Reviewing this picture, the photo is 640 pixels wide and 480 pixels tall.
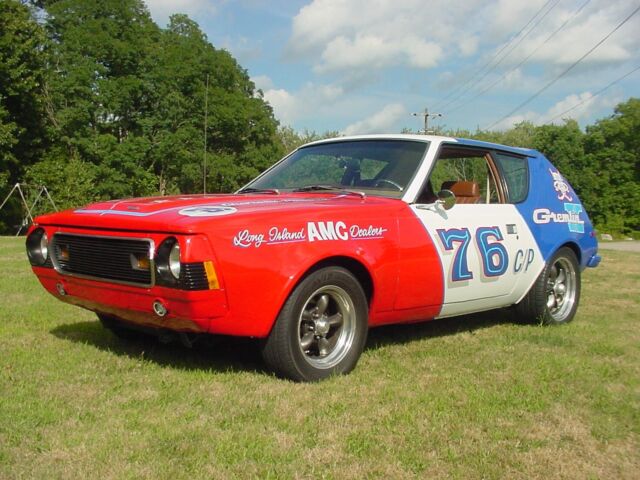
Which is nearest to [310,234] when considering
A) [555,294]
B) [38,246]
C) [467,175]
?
[38,246]

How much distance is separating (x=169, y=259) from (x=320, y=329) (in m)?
1.08

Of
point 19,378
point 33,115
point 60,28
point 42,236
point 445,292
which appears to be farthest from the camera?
point 60,28

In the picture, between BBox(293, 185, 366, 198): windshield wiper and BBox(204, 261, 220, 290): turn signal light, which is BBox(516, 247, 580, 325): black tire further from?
BBox(204, 261, 220, 290): turn signal light

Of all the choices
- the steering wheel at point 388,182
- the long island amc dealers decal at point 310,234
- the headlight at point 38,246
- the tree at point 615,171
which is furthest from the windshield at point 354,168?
the tree at point 615,171

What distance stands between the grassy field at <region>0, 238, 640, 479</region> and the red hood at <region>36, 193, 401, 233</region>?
2.99ft

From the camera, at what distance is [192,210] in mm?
3822

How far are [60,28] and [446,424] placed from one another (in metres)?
41.8

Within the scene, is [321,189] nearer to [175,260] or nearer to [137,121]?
[175,260]

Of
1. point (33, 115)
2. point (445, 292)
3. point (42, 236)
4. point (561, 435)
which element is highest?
point (33, 115)

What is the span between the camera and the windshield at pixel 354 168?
499cm

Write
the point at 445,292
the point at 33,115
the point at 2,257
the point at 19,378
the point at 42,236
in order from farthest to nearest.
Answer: the point at 33,115 → the point at 2,257 → the point at 445,292 → the point at 42,236 → the point at 19,378

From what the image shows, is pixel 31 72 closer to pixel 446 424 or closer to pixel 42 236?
pixel 42 236

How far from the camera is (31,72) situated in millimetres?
32344

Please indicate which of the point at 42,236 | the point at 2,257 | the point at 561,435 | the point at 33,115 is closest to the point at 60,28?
the point at 33,115
